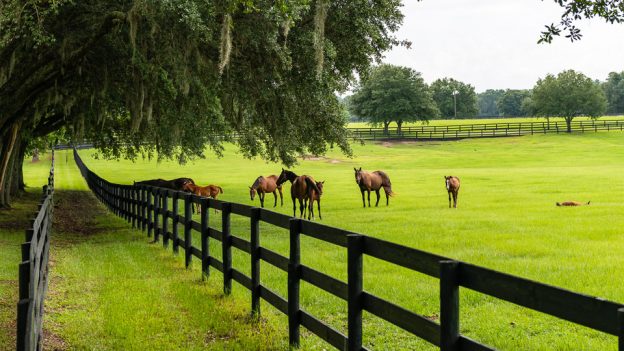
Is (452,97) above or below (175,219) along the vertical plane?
above

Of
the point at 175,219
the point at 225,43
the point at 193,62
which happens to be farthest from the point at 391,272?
the point at 193,62

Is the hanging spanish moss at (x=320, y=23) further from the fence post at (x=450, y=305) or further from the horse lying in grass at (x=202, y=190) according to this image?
the horse lying in grass at (x=202, y=190)

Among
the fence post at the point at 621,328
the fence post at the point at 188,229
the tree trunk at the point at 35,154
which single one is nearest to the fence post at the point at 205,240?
the fence post at the point at 188,229

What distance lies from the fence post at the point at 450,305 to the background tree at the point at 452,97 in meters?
171

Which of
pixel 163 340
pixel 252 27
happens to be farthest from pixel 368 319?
pixel 252 27

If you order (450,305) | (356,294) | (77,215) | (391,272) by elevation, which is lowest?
(77,215)

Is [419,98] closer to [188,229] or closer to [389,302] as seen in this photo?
[188,229]

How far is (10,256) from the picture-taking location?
1479cm

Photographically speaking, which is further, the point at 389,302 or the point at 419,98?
the point at 419,98

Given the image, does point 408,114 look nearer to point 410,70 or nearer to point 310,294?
A: point 410,70

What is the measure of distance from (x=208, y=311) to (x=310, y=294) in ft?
5.98

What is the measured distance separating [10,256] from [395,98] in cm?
9777

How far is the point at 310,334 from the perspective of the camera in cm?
799

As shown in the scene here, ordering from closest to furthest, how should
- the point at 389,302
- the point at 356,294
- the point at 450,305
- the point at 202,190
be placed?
the point at 450,305 < the point at 389,302 < the point at 356,294 < the point at 202,190
